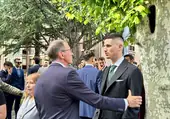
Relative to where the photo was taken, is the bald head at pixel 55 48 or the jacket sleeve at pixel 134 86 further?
the jacket sleeve at pixel 134 86

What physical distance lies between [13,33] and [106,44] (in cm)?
2132

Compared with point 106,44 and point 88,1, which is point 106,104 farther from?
point 88,1

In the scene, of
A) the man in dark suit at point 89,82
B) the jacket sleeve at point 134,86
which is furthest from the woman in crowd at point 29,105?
the man in dark suit at point 89,82

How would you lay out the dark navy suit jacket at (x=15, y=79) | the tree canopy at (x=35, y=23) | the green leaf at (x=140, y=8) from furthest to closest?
the tree canopy at (x=35, y=23), the dark navy suit jacket at (x=15, y=79), the green leaf at (x=140, y=8)

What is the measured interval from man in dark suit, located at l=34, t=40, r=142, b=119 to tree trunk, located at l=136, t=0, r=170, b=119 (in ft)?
2.58

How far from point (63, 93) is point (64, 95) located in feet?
A: 0.08

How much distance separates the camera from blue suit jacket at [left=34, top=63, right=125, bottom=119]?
3922mm

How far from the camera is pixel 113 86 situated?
4688mm

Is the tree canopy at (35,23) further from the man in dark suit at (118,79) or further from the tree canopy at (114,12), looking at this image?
the man in dark suit at (118,79)

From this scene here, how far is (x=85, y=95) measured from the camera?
157 inches

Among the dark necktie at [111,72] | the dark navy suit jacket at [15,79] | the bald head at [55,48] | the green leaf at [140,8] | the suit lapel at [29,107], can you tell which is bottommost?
the dark navy suit jacket at [15,79]

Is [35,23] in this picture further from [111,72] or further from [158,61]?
[158,61]

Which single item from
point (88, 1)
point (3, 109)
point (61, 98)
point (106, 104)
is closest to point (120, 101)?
point (106, 104)

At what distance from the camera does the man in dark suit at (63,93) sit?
3926 millimetres
